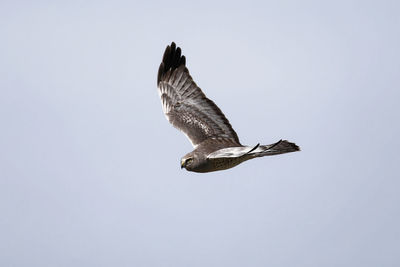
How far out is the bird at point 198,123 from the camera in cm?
1530

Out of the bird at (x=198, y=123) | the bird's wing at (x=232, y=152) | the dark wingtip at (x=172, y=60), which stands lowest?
the bird's wing at (x=232, y=152)

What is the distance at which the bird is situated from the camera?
50.2 ft

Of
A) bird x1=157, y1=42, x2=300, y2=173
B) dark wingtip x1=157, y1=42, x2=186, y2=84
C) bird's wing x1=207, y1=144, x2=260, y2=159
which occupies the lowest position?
bird's wing x1=207, y1=144, x2=260, y2=159

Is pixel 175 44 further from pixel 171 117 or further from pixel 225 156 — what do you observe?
pixel 225 156

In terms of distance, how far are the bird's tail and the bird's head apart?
1552 millimetres

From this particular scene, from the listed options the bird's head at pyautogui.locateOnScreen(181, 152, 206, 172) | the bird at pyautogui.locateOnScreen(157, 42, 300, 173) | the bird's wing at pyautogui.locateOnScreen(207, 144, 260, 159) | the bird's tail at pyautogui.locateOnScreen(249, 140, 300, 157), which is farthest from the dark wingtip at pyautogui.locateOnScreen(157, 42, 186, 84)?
the bird's tail at pyautogui.locateOnScreen(249, 140, 300, 157)

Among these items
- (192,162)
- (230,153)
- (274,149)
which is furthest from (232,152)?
(192,162)

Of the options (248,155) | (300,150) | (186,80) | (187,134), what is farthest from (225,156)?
(186,80)

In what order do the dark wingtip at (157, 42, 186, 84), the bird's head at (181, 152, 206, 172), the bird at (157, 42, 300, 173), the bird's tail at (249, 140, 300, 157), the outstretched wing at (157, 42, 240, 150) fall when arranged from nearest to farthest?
the bird's tail at (249, 140, 300, 157) < the bird at (157, 42, 300, 173) < the bird's head at (181, 152, 206, 172) < the outstretched wing at (157, 42, 240, 150) < the dark wingtip at (157, 42, 186, 84)

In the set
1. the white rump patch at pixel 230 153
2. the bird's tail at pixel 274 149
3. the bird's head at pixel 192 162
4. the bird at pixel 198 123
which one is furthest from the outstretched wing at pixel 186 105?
the bird's tail at pixel 274 149

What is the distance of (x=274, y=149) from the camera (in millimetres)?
15062

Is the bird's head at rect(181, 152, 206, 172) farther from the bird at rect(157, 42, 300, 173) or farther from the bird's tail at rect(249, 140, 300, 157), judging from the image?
the bird's tail at rect(249, 140, 300, 157)

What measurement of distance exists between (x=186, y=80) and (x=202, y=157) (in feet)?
12.5

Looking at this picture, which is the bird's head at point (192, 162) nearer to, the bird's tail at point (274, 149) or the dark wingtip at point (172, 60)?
the bird's tail at point (274, 149)
